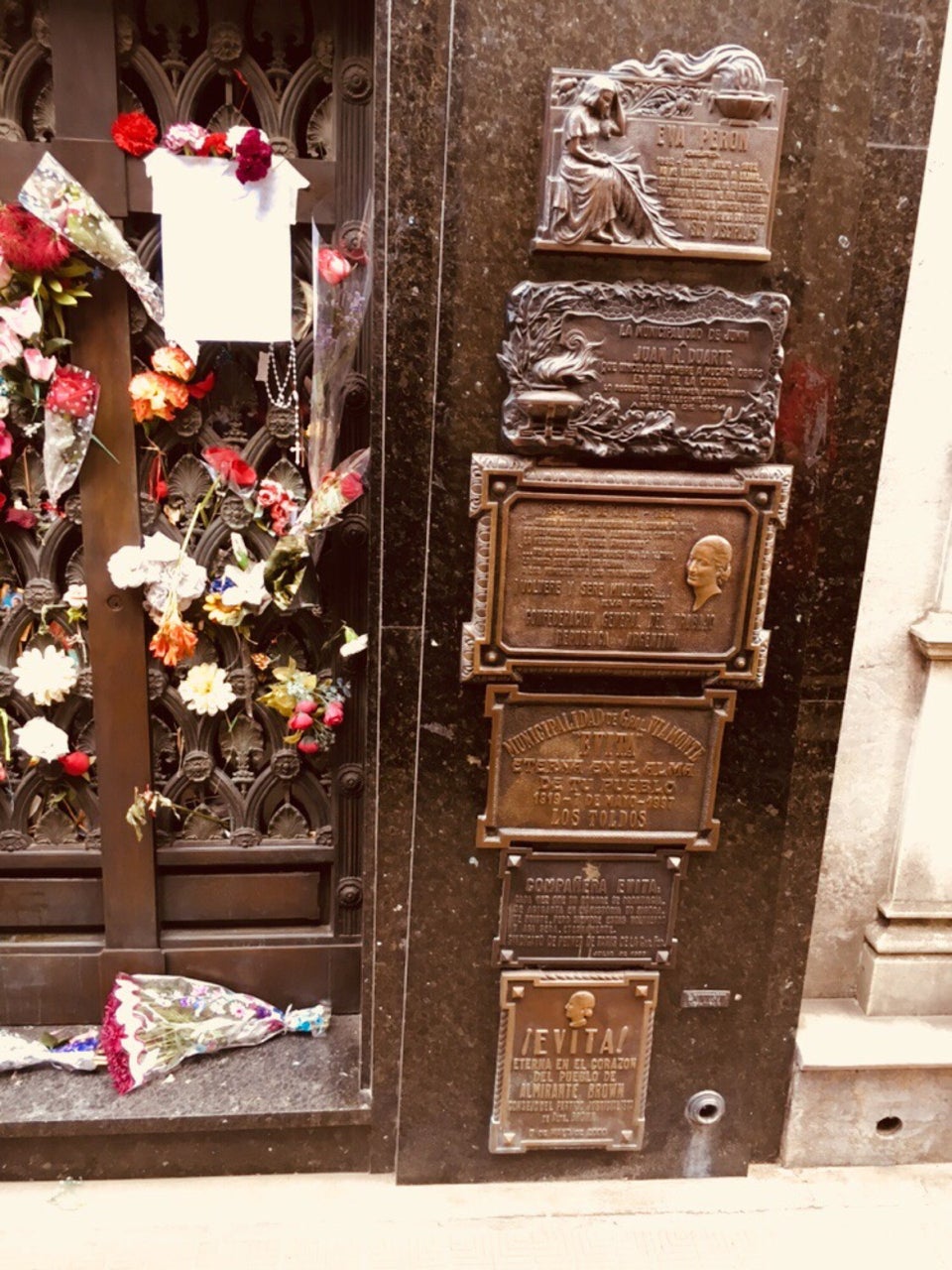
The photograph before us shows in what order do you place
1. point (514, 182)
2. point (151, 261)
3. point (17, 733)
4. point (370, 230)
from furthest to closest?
point (17, 733)
point (151, 261)
point (370, 230)
point (514, 182)

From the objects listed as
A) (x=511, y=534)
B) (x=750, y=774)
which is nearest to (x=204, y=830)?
(x=511, y=534)

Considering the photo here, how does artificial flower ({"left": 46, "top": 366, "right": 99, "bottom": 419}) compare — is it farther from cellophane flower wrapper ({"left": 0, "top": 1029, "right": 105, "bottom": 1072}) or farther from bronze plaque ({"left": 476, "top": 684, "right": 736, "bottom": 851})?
cellophane flower wrapper ({"left": 0, "top": 1029, "right": 105, "bottom": 1072})

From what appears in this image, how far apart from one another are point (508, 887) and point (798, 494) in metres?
1.32

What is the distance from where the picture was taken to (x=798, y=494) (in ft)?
8.38

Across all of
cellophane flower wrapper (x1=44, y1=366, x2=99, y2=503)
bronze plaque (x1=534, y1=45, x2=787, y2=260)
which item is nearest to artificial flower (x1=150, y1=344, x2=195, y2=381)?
→ cellophane flower wrapper (x1=44, y1=366, x2=99, y2=503)

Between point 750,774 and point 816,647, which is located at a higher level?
point 816,647

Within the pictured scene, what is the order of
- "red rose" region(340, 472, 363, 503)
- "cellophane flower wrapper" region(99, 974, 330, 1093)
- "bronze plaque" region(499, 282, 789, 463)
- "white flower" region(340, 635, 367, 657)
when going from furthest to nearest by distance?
"cellophane flower wrapper" region(99, 974, 330, 1093) < "white flower" region(340, 635, 367, 657) < "red rose" region(340, 472, 363, 503) < "bronze plaque" region(499, 282, 789, 463)

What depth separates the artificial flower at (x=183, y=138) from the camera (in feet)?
8.23

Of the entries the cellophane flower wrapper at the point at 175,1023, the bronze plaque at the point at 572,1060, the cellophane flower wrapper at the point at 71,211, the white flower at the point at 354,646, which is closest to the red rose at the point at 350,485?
the white flower at the point at 354,646

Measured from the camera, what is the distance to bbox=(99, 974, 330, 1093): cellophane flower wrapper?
9.67 ft

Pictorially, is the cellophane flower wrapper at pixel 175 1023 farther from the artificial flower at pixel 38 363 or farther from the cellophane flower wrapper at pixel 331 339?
the artificial flower at pixel 38 363

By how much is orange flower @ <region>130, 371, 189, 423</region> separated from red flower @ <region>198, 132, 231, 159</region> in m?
0.58

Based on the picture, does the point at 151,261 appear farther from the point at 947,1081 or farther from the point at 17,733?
the point at 947,1081

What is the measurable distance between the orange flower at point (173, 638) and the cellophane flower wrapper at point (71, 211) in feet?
3.10
